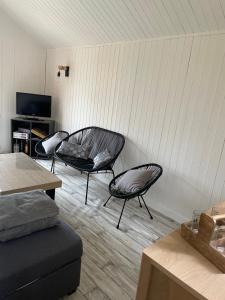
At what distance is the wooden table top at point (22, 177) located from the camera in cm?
224

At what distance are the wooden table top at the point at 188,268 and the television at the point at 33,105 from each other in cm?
393

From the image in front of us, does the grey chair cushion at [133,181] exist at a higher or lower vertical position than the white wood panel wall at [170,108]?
lower

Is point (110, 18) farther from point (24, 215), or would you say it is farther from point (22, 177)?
point (24, 215)

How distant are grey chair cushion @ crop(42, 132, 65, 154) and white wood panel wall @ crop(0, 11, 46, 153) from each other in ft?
4.36

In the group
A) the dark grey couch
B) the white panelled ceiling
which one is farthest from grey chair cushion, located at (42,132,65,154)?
the dark grey couch

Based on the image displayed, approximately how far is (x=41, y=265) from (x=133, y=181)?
1.40 m

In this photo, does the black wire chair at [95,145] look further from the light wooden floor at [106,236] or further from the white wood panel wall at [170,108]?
the light wooden floor at [106,236]

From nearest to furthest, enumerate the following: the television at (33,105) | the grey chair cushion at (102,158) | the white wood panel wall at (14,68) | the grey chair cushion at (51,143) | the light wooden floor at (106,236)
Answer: the light wooden floor at (106,236) < the grey chair cushion at (102,158) < the grey chair cushion at (51,143) < the white wood panel wall at (14,68) < the television at (33,105)

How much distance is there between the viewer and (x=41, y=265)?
138cm

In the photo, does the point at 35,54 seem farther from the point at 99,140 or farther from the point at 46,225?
the point at 46,225

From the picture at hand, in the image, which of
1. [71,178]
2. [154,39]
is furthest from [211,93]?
[71,178]

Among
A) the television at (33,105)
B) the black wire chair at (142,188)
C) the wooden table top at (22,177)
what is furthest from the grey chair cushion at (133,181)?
the television at (33,105)

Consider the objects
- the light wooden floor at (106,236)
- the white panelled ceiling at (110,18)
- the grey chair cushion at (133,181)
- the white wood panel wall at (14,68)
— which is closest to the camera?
the light wooden floor at (106,236)

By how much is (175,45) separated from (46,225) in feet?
7.36
